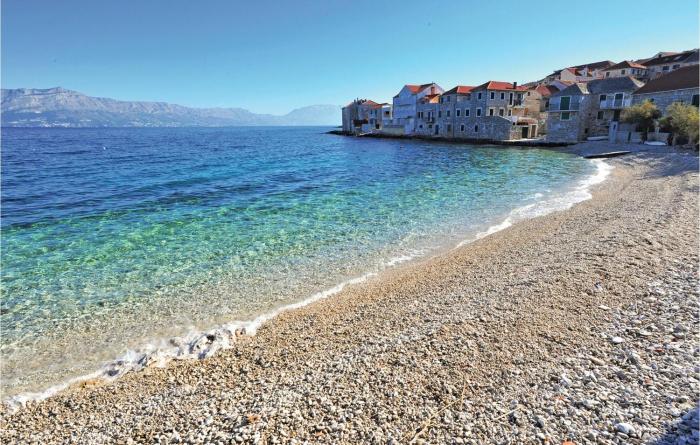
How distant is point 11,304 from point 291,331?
7997 mm

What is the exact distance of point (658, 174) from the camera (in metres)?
23.8

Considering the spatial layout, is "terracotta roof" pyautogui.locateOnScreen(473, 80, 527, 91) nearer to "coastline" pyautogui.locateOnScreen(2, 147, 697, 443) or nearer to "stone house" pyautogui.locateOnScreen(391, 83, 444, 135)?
"stone house" pyautogui.locateOnScreen(391, 83, 444, 135)

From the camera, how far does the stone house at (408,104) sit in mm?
80681

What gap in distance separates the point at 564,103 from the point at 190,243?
6008 centimetres

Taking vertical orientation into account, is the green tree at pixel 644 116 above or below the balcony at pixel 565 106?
below

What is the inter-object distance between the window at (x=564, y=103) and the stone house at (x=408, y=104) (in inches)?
1205

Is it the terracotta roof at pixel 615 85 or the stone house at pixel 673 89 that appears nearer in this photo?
the stone house at pixel 673 89

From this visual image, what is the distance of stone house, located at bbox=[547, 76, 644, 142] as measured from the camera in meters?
52.5

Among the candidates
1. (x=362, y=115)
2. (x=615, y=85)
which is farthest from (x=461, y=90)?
(x=362, y=115)

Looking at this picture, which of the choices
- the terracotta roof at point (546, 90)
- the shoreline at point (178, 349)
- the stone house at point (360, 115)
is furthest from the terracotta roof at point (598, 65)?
the shoreline at point (178, 349)

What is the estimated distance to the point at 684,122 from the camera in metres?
33.7

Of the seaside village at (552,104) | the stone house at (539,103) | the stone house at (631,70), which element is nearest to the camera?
the seaside village at (552,104)

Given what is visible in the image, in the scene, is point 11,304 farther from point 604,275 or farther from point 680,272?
point 680,272

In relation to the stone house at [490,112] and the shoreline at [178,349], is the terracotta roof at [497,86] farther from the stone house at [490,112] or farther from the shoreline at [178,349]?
the shoreline at [178,349]
